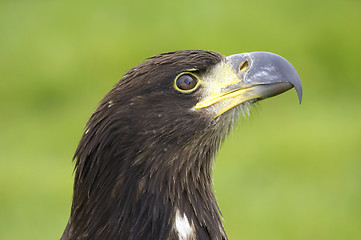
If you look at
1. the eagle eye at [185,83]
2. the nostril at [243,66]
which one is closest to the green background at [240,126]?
the nostril at [243,66]

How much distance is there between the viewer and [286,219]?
781cm

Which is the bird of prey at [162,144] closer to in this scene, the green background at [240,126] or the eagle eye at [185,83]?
the eagle eye at [185,83]

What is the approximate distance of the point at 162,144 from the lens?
372cm

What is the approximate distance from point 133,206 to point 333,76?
22.3 ft

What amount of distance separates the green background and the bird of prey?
12.7ft

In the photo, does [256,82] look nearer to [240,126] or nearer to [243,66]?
[243,66]

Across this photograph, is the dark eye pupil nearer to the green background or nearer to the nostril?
the nostril

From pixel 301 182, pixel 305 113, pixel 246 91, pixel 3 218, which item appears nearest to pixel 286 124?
pixel 305 113

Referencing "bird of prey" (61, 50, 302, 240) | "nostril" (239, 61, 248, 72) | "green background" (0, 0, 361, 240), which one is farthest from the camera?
"green background" (0, 0, 361, 240)

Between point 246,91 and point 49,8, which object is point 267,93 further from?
point 49,8

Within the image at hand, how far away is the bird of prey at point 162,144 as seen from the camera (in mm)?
3654

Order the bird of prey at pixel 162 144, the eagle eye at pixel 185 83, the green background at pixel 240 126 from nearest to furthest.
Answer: the bird of prey at pixel 162 144 < the eagle eye at pixel 185 83 < the green background at pixel 240 126

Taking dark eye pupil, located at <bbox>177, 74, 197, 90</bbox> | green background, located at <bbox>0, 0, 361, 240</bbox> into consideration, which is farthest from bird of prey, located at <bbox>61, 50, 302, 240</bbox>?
green background, located at <bbox>0, 0, 361, 240</bbox>

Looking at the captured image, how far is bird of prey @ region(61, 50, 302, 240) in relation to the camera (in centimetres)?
365
